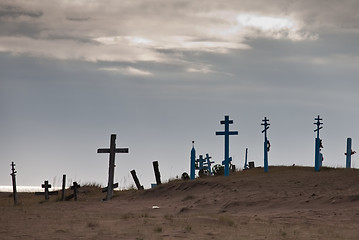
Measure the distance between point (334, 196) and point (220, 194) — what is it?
5.97m

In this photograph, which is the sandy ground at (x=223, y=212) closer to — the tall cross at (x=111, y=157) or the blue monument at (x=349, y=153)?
the tall cross at (x=111, y=157)

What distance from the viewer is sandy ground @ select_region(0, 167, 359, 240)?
15734 mm

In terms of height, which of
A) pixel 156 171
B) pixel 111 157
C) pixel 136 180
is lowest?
pixel 136 180

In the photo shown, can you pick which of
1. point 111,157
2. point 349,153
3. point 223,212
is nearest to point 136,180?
point 111,157

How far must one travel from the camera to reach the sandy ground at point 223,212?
15734mm

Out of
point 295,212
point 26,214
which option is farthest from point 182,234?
point 26,214

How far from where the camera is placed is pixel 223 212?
23094 mm

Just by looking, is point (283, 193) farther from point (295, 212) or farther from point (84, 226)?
point (84, 226)

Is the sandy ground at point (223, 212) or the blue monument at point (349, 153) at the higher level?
the blue monument at point (349, 153)

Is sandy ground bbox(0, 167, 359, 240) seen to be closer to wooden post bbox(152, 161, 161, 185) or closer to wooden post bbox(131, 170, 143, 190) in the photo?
wooden post bbox(152, 161, 161, 185)

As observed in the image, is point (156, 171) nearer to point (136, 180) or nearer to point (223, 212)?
point (136, 180)

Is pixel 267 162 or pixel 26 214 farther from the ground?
pixel 267 162

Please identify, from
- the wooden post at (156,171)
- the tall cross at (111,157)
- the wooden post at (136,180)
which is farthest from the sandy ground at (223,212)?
the wooden post at (136,180)

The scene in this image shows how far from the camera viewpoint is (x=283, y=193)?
25.7 m
